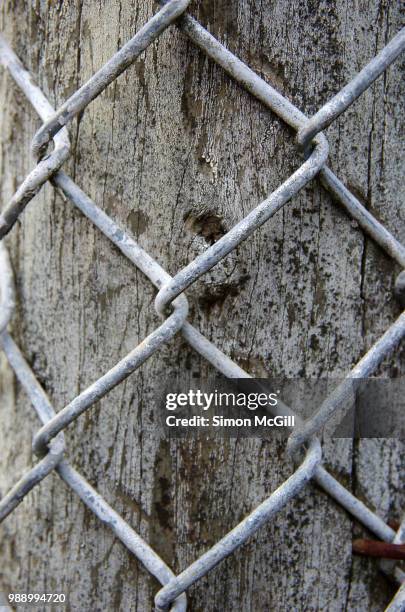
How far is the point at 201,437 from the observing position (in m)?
0.69

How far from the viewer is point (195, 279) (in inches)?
24.3

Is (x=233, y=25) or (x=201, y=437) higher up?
(x=233, y=25)

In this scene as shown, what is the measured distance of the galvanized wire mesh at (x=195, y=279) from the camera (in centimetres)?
63

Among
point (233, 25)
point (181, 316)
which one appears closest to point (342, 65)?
point (233, 25)

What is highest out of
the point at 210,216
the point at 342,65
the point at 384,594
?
the point at 342,65

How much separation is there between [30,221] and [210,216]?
0.85 ft

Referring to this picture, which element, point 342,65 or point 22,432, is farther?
point 22,432

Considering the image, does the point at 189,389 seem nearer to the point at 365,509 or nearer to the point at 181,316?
the point at 181,316

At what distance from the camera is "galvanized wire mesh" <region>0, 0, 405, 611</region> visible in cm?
63

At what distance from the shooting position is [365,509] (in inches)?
27.3

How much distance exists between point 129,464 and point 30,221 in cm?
35

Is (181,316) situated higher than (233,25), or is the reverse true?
(233,25)

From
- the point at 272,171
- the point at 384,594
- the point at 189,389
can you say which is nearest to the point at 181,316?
the point at 189,389

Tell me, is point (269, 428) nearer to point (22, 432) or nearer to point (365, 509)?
point (365, 509)
